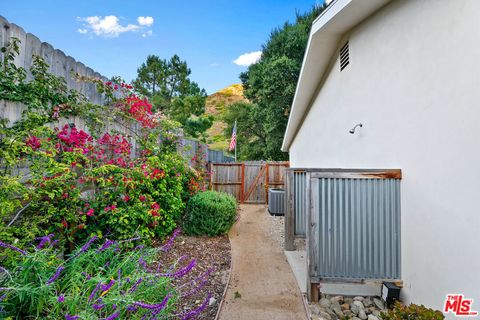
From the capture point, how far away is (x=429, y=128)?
3.00 metres

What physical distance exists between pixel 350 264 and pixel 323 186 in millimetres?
1087

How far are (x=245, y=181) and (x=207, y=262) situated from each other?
7161 mm

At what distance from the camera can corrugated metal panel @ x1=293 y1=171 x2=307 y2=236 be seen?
5.10 metres

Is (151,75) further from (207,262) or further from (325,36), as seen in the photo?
(207,262)

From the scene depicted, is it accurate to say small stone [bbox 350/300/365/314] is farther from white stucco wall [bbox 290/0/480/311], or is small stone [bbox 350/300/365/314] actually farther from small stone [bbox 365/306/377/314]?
white stucco wall [bbox 290/0/480/311]

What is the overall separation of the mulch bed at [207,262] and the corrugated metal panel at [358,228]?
4.85ft

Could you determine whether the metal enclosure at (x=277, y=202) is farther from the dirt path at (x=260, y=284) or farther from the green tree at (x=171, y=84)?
the green tree at (x=171, y=84)

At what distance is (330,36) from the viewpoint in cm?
528

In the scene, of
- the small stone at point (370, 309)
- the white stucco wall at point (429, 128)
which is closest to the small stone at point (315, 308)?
the small stone at point (370, 309)

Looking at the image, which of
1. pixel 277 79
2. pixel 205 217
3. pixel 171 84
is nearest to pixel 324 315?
pixel 205 217

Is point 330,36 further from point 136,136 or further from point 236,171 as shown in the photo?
point 236,171

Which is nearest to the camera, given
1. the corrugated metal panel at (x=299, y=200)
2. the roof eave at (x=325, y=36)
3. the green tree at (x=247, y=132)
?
the roof eave at (x=325, y=36)

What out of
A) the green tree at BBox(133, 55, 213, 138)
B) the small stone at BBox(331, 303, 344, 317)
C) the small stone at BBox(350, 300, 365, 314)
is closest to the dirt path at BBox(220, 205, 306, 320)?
the small stone at BBox(331, 303, 344, 317)

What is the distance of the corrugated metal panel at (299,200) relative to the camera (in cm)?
510
